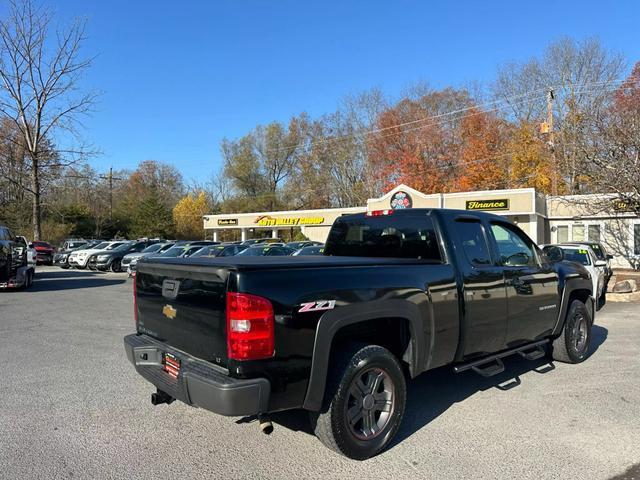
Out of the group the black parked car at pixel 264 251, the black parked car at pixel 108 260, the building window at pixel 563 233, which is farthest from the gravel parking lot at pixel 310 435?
the building window at pixel 563 233

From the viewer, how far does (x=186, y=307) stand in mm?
3672

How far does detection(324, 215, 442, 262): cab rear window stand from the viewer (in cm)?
473

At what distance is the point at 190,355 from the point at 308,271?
43.7 inches

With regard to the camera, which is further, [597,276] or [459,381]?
[597,276]

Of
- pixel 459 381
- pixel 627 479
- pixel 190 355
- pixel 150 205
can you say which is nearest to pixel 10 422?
pixel 190 355

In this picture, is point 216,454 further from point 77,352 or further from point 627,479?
point 77,352

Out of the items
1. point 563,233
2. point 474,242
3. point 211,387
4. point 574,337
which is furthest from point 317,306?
point 563,233

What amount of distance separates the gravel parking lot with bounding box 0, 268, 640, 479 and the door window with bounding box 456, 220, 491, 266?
145 centimetres

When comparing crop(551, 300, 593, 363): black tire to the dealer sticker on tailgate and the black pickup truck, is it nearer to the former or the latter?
the black pickup truck

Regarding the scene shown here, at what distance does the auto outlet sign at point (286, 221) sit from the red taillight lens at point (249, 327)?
40006mm

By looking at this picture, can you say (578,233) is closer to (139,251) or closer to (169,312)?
(139,251)

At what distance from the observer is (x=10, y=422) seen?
14.2 ft

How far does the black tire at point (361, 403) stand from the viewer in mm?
3537

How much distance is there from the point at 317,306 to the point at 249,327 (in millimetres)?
517
